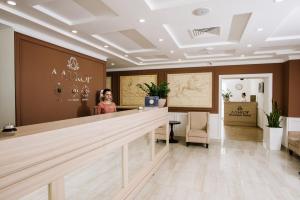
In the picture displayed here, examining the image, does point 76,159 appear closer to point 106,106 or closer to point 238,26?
point 106,106

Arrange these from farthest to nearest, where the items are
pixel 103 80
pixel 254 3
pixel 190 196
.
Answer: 1. pixel 103 80
2. pixel 190 196
3. pixel 254 3

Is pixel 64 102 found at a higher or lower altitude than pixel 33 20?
lower

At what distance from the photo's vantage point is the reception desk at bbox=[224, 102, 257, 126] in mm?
8570

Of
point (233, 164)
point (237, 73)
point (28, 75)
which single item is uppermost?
point (237, 73)

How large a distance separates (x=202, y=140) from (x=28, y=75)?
445 cm

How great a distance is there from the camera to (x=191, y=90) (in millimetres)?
6348

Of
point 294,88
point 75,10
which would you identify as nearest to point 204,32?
point 75,10

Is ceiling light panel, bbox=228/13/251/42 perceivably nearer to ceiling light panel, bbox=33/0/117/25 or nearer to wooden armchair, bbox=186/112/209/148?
ceiling light panel, bbox=33/0/117/25

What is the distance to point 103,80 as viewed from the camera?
17.0 ft

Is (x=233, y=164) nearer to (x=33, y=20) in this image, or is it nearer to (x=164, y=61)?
(x=164, y=61)

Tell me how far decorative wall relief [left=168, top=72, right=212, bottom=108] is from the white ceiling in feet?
5.30

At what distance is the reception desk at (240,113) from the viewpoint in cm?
857

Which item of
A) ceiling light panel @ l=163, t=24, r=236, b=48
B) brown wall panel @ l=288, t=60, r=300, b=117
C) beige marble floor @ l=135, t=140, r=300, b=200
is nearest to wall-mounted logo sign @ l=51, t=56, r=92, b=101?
ceiling light panel @ l=163, t=24, r=236, b=48

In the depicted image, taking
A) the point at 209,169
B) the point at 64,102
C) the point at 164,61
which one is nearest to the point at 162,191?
the point at 209,169
